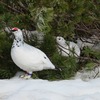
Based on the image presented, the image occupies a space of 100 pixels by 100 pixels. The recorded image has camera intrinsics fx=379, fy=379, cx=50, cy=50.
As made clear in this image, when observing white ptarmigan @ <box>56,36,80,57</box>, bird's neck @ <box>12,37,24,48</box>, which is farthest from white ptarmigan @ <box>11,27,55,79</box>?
white ptarmigan @ <box>56,36,80,57</box>

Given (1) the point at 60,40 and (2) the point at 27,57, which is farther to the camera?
(1) the point at 60,40

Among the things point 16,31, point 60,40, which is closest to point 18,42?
point 16,31

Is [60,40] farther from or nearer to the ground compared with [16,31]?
nearer to the ground
